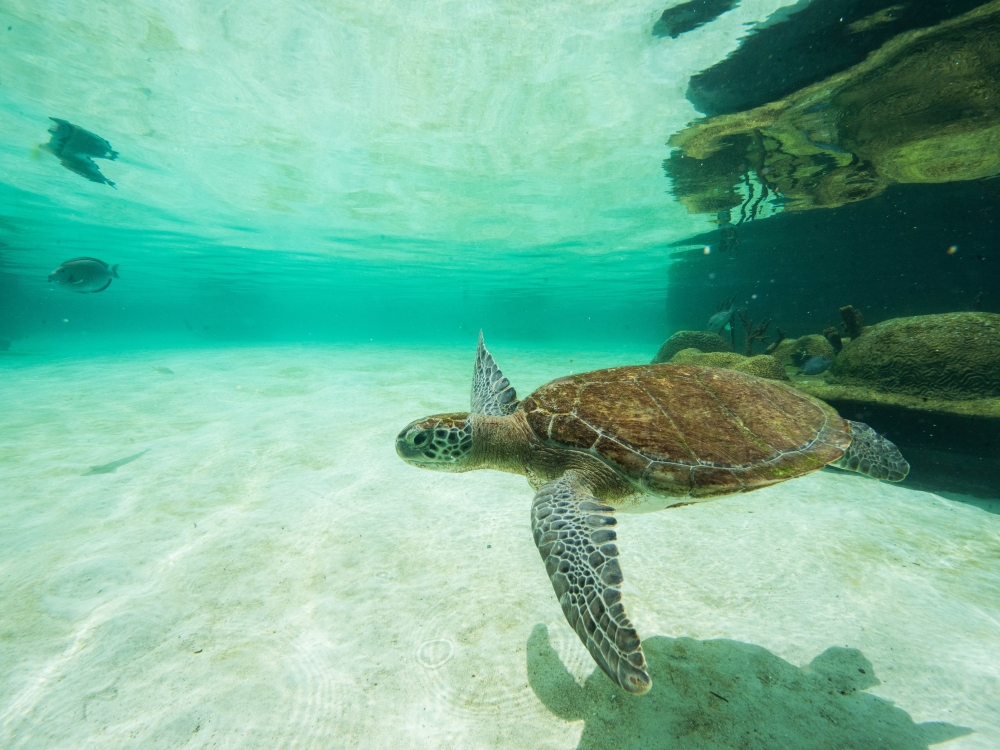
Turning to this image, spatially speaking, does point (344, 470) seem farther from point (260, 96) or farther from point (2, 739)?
point (260, 96)

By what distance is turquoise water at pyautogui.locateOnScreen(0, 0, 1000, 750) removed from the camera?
2156 millimetres

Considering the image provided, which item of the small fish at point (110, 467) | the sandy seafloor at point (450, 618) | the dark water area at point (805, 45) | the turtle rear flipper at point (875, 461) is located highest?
the dark water area at point (805, 45)

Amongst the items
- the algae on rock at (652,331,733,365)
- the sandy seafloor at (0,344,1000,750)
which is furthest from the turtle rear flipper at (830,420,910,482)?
the algae on rock at (652,331,733,365)

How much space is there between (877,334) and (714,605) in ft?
20.3

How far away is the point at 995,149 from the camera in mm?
9695

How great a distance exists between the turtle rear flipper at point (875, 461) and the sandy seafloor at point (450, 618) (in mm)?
791

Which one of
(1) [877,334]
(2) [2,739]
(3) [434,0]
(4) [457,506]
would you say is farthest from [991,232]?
(2) [2,739]

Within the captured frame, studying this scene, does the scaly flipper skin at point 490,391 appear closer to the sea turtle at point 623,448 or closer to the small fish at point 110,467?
the sea turtle at point 623,448

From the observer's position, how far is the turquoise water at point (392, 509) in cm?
216

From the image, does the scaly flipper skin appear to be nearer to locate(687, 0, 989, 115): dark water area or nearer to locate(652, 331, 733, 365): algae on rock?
locate(687, 0, 989, 115): dark water area

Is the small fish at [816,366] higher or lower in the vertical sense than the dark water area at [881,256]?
lower

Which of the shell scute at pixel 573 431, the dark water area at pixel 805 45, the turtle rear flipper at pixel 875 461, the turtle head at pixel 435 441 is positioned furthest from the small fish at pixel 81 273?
the dark water area at pixel 805 45

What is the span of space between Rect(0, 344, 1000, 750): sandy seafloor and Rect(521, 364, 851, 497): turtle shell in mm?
1059

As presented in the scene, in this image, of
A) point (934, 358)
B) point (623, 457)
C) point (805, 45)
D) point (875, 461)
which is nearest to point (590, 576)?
point (623, 457)
